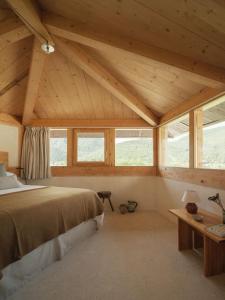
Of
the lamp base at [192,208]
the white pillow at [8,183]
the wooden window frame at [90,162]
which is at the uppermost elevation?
the wooden window frame at [90,162]

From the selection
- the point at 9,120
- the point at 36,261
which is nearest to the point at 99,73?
the point at 9,120

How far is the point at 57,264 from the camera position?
2.09 m

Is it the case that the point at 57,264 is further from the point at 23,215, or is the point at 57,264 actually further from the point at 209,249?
the point at 209,249

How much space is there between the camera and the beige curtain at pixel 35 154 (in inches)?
167

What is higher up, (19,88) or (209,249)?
(19,88)

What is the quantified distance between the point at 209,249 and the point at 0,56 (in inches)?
147

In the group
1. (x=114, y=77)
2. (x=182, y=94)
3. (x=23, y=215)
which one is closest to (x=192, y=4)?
(x=182, y=94)

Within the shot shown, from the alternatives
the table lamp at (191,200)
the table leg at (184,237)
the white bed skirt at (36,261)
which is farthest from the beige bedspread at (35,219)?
the table lamp at (191,200)

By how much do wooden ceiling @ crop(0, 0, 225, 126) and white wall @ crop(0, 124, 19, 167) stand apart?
0.80 metres

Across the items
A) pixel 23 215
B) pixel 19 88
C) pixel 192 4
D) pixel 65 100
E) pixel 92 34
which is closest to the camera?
pixel 192 4

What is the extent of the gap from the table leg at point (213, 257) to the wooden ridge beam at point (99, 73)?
2552 millimetres

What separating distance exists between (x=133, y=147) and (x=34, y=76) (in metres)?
2.66

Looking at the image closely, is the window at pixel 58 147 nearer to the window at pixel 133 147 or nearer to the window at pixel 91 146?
the window at pixel 91 146

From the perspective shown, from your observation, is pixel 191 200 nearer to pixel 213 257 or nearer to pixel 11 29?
pixel 213 257
